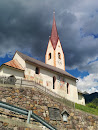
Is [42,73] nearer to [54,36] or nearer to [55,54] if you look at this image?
[55,54]

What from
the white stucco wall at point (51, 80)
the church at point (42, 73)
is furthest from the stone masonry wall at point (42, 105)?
the white stucco wall at point (51, 80)

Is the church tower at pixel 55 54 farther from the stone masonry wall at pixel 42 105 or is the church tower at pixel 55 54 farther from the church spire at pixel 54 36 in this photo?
the stone masonry wall at pixel 42 105

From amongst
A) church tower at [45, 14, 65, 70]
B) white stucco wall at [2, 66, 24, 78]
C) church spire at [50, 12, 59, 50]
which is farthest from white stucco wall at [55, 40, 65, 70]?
white stucco wall at [2, 66, 24, 78]

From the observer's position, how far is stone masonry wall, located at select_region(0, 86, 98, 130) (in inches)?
462

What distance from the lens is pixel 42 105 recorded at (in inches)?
493

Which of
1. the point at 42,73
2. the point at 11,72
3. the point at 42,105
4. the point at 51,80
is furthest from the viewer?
the point at 51,80

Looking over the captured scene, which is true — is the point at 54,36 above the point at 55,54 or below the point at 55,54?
above

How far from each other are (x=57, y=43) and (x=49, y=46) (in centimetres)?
239

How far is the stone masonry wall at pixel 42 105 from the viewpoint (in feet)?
38.5

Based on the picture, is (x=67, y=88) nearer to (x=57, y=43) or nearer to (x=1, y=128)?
(x=57, y=43)

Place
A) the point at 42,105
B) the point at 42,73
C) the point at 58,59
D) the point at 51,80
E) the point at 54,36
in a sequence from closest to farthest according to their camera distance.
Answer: the point at 42,105 → the point at 42,73 → the point at 51,80 → the point at 58,59 → the point at 54,36

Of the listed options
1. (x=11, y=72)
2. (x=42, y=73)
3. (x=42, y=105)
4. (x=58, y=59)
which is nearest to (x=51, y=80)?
(x=42, y=73)

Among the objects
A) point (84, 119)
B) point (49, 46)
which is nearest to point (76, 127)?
point (84, 119)

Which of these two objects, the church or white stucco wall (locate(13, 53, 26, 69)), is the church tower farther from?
white stucco wall (locate(13, 53, 26, 69))
